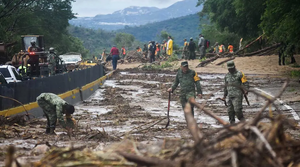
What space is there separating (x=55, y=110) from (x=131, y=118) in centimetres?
340

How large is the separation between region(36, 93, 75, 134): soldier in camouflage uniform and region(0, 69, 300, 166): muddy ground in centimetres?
26

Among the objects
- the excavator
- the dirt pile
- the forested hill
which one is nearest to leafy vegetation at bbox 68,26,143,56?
the forested hill

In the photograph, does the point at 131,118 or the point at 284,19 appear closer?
the point at 131,118

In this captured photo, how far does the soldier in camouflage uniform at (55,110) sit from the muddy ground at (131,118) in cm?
26

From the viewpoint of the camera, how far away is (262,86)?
78.9ft

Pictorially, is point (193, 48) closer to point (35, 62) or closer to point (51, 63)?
point (51, 63)

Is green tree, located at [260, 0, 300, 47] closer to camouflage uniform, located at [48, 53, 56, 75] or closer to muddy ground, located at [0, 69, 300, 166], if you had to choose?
muddy ground, located at [0, 69, 300, 166]

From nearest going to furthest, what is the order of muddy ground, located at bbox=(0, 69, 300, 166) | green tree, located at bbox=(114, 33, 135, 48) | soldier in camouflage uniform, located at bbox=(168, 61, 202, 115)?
muddy ground, located at bbox=(0, 69, 300, 166) < soldier in camouflage uniform, located at bbox=(168, 61, 202, 115) < green tree, located at bbox=(114, 33, 135, 48)

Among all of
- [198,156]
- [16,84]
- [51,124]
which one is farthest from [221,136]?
[16,84]

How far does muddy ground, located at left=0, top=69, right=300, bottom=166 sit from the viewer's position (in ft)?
33.8

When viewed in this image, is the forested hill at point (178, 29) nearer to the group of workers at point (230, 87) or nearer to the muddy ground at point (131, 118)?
the muddy ground at point (131, 118)

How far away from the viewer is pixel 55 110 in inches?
481

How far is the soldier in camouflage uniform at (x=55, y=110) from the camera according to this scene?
11.7 meters

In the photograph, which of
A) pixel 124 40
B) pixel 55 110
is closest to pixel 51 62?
pixel 55 110
